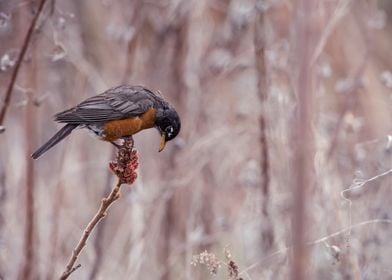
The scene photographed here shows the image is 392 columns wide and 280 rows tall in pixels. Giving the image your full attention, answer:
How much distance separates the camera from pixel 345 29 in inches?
202

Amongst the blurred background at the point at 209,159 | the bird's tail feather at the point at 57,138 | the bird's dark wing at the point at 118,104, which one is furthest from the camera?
the blurred background at the point at 209,159

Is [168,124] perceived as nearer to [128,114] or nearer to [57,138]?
[128,114]

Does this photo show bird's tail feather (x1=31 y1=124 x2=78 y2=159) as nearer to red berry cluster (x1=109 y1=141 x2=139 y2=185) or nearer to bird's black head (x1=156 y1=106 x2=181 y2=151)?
bird's black head (x1=156 y1=106 x2=181 y2=151)

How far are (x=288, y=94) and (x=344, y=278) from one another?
143 centimetres

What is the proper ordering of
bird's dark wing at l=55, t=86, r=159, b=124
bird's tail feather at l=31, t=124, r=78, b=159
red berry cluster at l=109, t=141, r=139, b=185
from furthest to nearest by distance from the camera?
bird's dark wing at l=55, t=86, r=159, b=124
bird's tail feather at l=31, t=124, r=78, b=159
red berry cluster at l=109, t=141, r=139, b=185

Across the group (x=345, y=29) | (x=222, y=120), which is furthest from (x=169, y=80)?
(x=345, y=29)

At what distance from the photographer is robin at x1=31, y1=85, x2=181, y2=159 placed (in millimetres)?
2611

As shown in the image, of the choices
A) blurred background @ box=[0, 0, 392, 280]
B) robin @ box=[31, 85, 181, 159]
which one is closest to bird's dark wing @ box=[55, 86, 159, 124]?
→ robin @ box=[31, 85, 181, 159]

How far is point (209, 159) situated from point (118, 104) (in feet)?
4.91

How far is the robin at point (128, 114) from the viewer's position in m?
2.61

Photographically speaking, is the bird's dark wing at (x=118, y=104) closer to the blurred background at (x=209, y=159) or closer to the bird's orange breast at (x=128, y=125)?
the bird's orange breast at (x=128, y=125)

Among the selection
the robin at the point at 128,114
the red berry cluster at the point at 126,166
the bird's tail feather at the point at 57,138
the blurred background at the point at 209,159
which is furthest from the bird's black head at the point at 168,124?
the red berry cluster at the point at 126,166

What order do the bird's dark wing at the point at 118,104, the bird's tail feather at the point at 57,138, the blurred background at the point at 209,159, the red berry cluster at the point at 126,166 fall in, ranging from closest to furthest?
1. the red berry cluster at the point at 126,166
2. the bird's tail feather at the point at 57,138
3. the bird's dark wing at the point at 118,104
4. the blurred background at the point at 209,159

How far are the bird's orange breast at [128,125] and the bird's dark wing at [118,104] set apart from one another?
0.05ft
